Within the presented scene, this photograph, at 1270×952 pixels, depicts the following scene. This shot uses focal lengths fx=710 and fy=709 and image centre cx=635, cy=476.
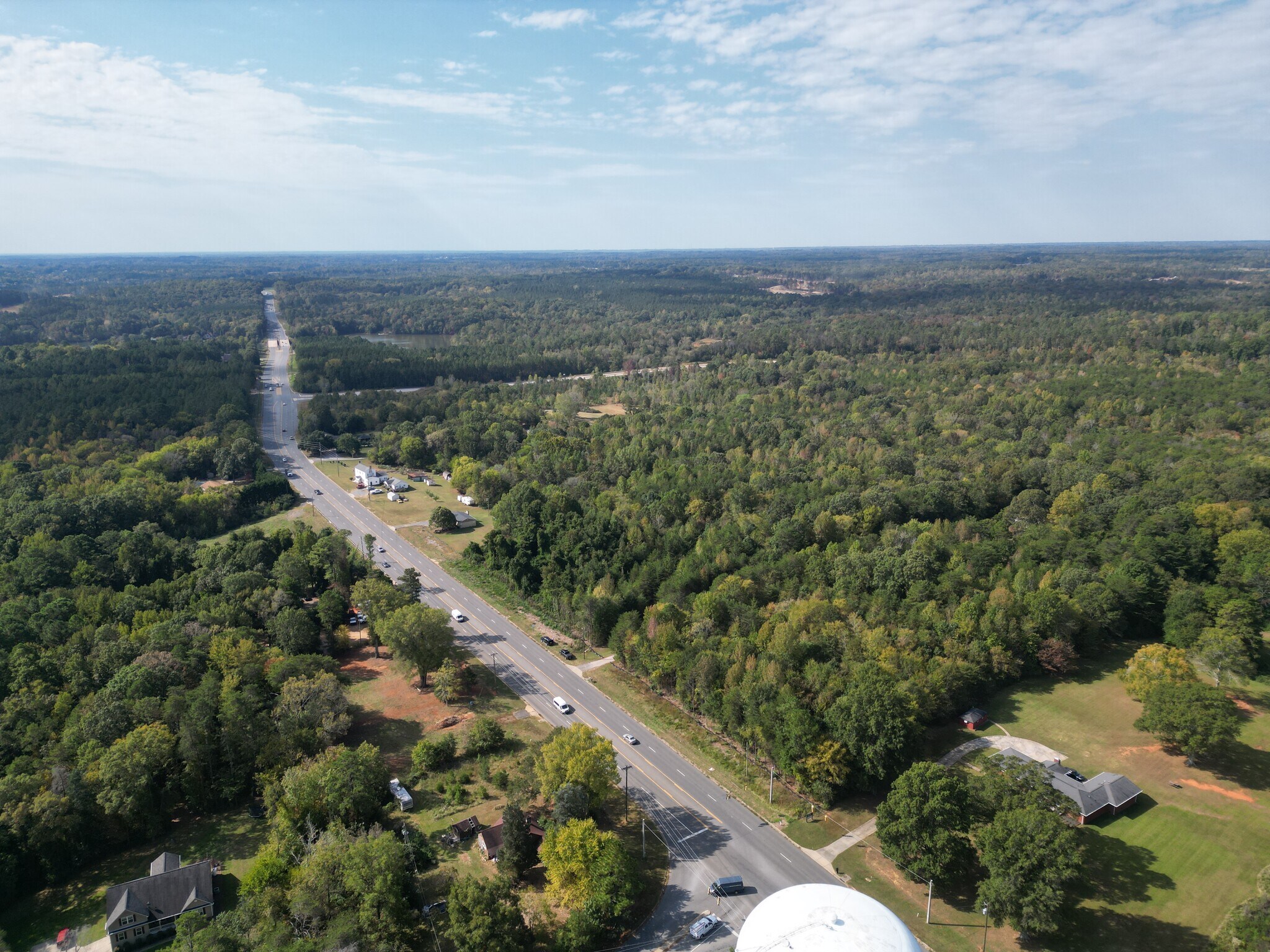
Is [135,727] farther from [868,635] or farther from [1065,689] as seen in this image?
[1065,689]

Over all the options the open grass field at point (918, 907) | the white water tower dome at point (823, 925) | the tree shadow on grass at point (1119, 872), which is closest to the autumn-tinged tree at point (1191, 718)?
the tree shadow on grass at point (1119, 872)

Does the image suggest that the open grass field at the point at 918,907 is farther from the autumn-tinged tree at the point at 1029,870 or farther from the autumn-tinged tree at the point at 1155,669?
the autumn-tinged tree at the point at 1155,669

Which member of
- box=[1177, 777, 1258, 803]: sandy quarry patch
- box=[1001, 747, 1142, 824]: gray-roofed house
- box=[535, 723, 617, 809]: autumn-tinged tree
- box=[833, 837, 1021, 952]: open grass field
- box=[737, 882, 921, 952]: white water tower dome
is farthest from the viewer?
box=[1177, 777, 1258, 803]: sandy quarry patch

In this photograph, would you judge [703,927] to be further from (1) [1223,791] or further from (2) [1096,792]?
(1) [1223,791]

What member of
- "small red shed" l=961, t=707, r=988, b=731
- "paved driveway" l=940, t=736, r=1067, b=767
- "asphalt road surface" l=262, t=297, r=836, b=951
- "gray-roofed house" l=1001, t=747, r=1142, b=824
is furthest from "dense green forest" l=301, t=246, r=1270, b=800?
"gray-roofed house" l=1001, t=747, r=1142, b=824

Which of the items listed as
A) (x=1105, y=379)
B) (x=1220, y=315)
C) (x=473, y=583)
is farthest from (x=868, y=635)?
(x=1220, y=315)

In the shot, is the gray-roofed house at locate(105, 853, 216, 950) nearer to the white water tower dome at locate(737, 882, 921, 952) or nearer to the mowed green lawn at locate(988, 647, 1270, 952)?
the white water tower dome at locate(737, 882, 921, 952)

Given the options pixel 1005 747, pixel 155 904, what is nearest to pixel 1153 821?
pixel 1005 747
